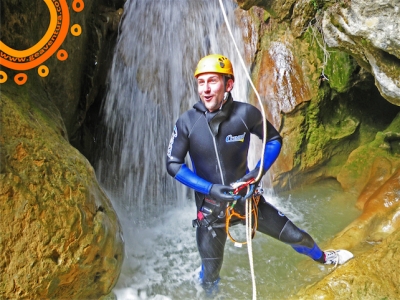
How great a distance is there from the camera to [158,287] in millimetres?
3811

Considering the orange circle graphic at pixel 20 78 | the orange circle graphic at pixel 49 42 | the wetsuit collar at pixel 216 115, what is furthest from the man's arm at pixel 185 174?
the orange circle graphic at pixel 20 78

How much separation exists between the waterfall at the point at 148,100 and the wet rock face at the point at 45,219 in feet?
9.14

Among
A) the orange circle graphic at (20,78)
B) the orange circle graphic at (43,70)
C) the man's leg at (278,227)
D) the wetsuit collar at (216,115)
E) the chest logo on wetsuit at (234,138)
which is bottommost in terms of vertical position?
the man's leg at (278,227)

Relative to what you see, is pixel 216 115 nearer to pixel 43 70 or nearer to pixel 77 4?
pixel 43 70

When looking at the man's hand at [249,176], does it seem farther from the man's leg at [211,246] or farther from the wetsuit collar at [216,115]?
the man's leg at [211,246]

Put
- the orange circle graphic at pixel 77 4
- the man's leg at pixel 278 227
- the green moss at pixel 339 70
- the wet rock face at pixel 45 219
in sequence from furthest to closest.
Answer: the green moss at pixel 339 70, the orange circle graphic at pixel 77 4, the man's leg at pixel 278 227, the wet rock face at pixel 45 219

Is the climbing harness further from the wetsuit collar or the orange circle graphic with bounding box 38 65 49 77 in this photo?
the orange circle graphic with bounding box 38 65 49 77

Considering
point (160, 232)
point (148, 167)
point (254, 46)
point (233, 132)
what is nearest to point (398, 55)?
point (233, 132)

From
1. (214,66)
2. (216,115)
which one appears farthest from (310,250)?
(214,66)

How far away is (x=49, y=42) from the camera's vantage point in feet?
10.3

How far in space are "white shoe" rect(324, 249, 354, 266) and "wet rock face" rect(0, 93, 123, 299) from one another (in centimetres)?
220

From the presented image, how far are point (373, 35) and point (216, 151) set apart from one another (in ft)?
5.81

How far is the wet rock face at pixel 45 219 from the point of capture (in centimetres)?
248

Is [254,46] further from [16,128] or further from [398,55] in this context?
[16,128]
